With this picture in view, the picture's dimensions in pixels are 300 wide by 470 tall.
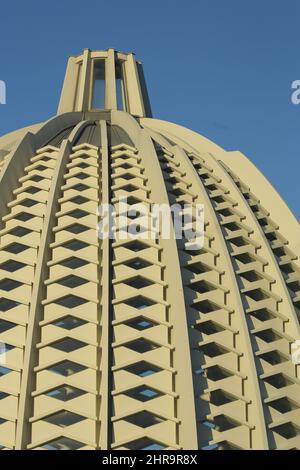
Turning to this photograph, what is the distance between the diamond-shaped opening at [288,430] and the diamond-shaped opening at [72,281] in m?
7.68

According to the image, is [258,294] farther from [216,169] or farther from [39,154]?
[39,154]

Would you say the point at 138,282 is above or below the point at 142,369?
above

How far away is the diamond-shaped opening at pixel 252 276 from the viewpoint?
1152 inches

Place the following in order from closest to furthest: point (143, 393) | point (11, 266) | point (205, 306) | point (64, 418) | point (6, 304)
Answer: point (64, 418)
point (143, 393)
point (6, 304)
point (205, 306)
point (11, 266)

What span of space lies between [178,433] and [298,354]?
18.4 feet

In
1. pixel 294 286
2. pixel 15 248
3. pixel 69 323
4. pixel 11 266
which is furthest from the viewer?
pixel 294 286

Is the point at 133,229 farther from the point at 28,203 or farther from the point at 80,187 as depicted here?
the point at 28,203

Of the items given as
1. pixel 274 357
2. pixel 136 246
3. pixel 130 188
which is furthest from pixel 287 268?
pixel 130 188

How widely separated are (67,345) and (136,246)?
4579mm

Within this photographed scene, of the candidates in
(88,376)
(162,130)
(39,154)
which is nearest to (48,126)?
(39,154)

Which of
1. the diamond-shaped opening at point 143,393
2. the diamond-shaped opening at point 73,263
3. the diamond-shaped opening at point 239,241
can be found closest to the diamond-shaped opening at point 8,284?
the diamond-shaped opening at point 73,263

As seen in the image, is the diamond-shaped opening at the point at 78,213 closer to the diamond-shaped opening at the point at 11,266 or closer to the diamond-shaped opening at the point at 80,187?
the diamond-shaped opening at the point at 80,187

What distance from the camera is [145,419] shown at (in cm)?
2462
